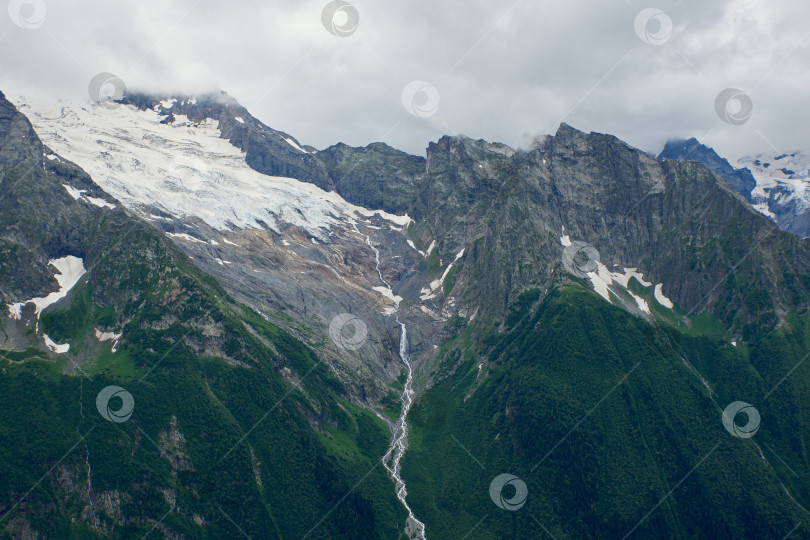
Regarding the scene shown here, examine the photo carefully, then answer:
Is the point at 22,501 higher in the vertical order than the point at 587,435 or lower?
lower

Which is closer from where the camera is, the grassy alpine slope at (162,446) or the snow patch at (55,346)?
the grassy alpine slope at (162,446)

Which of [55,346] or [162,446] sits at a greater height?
[162,446]

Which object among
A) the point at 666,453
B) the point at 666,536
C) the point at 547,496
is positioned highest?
the point at 666,453

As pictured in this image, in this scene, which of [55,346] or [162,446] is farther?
[55,346]

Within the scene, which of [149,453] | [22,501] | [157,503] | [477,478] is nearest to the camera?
[22,501]

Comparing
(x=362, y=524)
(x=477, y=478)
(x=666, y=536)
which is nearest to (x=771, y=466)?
(x=666, y=536)

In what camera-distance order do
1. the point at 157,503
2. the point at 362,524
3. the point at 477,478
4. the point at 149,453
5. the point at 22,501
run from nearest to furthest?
the point at 22,501 < the point at 157,503 < the point at 149,453 < the point at 362,524 < the point at 477,478

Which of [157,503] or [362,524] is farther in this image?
[362,524]

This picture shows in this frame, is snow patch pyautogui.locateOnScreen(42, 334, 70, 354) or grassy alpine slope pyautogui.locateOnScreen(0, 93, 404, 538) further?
snow patch pyautogui.locateOnScreen(42, 334, 70, 354)

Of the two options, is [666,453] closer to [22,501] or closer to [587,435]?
[587,435]
